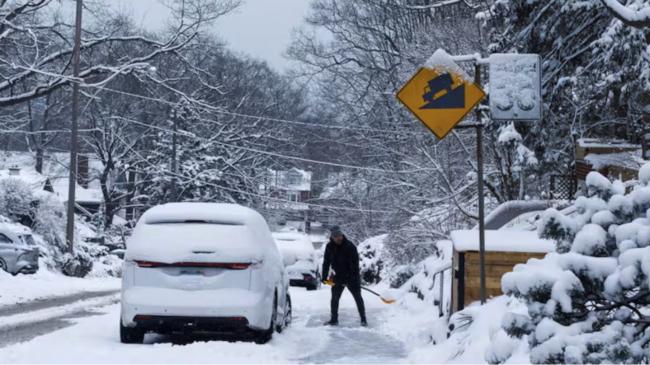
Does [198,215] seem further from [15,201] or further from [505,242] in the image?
[15,201]

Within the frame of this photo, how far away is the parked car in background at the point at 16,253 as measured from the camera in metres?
25.9

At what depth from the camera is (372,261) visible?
3419cm

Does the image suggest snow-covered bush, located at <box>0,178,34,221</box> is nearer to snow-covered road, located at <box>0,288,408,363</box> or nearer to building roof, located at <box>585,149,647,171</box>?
snow-covered road, located at <box>0,288,408,363</box>

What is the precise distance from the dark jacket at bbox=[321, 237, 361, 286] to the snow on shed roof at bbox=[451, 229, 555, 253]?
3500 millimetres

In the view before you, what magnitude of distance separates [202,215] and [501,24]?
9.55 metres

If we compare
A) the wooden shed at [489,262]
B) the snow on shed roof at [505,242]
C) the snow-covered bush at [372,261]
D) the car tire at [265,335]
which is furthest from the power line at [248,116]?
the wooden shed at [489,262]

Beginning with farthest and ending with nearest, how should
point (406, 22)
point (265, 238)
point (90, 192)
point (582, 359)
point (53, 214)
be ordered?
point (90, 192) → point (406, 22) → point (53, 214) → point (265, 238) → point (582, 359)

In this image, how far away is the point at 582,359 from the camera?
5066mm

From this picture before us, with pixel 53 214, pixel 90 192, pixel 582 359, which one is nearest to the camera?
pixel 582 359

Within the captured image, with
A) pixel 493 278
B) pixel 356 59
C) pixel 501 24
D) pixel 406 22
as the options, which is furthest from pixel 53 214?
pixel 493 278

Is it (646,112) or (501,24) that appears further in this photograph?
(501,24)

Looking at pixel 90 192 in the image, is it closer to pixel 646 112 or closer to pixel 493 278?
pixel 646 112

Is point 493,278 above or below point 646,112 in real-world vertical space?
below

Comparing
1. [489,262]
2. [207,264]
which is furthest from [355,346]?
[207,264]
